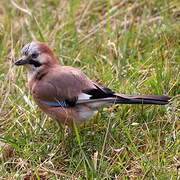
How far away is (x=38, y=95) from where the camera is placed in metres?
4.68

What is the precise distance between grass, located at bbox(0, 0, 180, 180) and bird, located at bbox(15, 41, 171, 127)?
172 millimetres

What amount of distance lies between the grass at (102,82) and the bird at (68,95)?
0.17 m

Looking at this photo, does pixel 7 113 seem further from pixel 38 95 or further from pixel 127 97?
pixel 127 97

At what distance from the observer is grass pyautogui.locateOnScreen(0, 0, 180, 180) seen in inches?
165

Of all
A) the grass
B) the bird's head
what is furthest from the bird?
the grass

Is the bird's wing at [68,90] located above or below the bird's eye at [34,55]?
below

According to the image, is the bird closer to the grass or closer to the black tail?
the black tail

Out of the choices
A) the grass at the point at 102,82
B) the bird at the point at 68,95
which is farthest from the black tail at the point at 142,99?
the grass at the point at 102,82

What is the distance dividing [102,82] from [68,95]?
0.68m

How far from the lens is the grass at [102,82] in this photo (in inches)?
165

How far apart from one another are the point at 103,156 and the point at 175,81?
115cm

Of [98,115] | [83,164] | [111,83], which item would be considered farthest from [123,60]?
[83,164]

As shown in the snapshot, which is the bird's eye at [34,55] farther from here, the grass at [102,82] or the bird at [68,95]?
the grass at [102,82]

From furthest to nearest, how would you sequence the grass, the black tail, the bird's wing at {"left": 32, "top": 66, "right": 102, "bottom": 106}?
1. the bird's wing at {"left": 32, "top": 66, "right": 102, "bottom": 106}
2. the black tail
3. the grass
